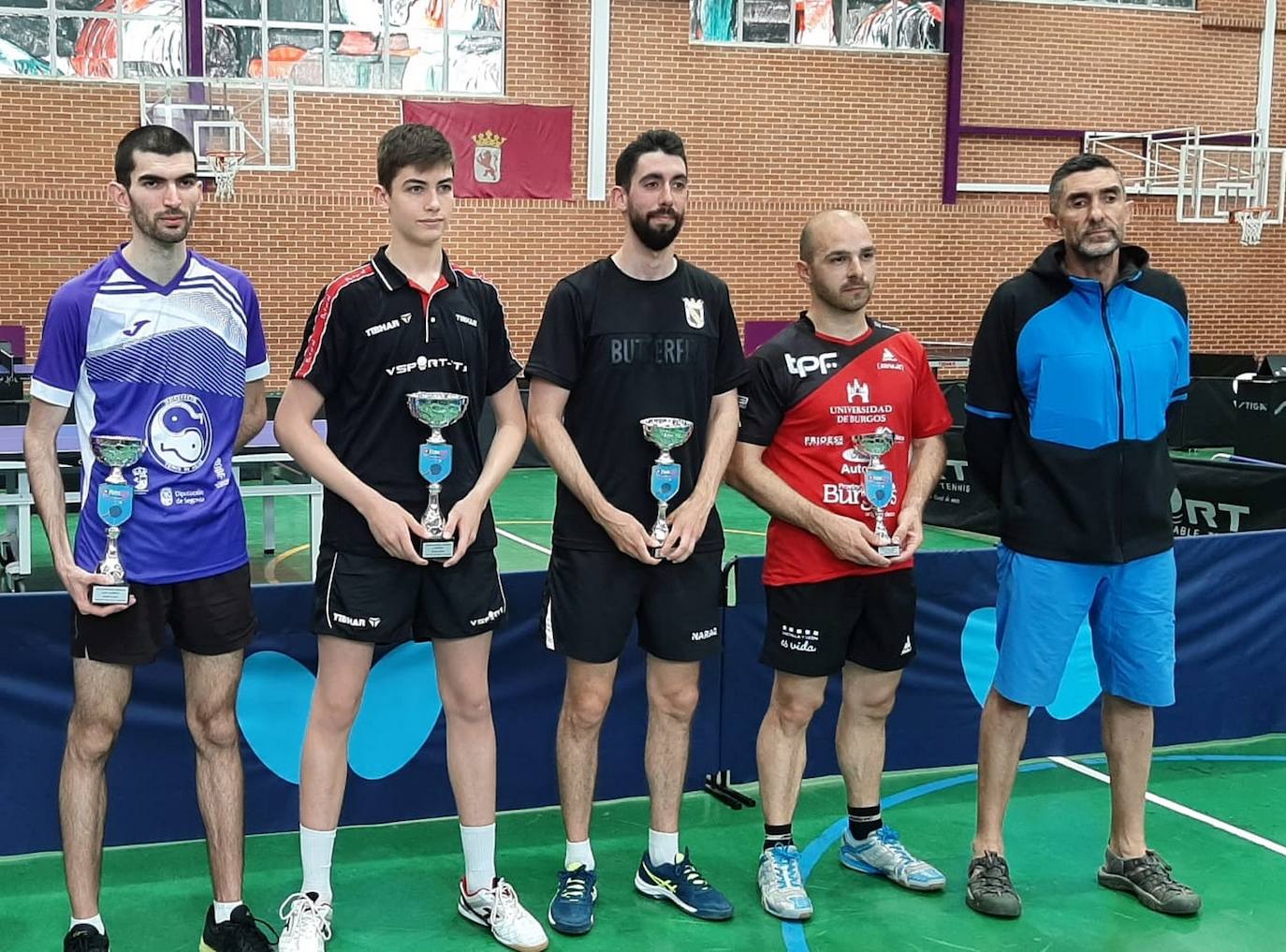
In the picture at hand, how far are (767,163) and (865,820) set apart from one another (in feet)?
44.0

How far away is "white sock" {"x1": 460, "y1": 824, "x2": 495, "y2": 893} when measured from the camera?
400 centimetres

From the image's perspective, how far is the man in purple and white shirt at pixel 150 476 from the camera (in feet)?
11.4

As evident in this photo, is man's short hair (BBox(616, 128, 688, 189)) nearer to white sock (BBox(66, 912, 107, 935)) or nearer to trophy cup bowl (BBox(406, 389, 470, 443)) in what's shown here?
trophy cup bowl (BBox(406, 389, 470, 443))

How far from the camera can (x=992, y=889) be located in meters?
4.16

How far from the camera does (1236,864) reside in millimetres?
4574

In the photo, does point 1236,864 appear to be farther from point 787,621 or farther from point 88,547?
point 88,547

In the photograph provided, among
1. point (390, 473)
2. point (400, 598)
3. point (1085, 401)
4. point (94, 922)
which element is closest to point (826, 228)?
point (1085, 401)

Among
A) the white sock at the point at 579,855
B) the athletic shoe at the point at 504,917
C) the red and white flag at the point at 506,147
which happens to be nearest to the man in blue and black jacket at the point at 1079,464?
the white sock at the point at 579,855

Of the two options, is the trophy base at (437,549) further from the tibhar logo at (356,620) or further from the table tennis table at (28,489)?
the table tennis table at (28,489)

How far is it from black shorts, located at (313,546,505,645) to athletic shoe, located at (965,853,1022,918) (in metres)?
1.68

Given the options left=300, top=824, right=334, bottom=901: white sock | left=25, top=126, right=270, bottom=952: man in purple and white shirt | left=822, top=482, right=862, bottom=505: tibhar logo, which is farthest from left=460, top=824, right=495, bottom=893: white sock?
left=822, top=482, right=862, bottom=505: tibhar logo

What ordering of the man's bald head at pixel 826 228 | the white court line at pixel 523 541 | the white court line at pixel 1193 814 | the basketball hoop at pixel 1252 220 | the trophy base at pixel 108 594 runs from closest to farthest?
the trophy base at pixel 108 594 < the man's bald head at pixel 826 228 < the white court line at pixel 1193 814 < the white court line at pixel 523 541 < the basketball hoop at pixel 1252 220

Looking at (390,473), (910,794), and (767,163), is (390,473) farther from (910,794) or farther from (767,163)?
(767,163)

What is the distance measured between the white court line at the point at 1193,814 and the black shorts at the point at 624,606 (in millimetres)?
1572
